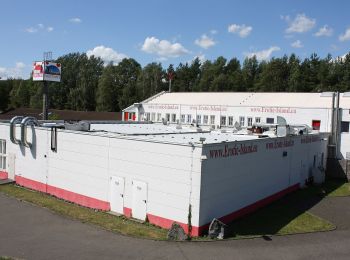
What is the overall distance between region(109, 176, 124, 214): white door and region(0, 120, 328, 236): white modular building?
45 mm

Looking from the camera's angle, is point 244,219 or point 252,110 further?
point 252,110

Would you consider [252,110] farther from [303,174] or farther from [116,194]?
[116,194]

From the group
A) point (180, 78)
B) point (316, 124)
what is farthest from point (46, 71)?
point (180, 78)

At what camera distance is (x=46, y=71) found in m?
42.4

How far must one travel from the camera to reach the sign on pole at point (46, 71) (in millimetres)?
42434

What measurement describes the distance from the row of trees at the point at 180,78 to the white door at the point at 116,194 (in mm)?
57933

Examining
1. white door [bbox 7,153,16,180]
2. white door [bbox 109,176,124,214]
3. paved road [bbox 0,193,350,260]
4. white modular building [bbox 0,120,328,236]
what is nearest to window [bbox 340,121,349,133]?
white modular building [bbox 0,120,328,236]

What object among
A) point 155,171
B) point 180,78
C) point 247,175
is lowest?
point 247,175

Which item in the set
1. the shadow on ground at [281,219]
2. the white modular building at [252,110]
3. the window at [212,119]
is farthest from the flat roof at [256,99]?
the shadow on ground at [281,219]

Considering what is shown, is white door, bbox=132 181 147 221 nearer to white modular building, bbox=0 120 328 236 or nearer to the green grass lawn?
white modular building, bbox=0 120 328 236

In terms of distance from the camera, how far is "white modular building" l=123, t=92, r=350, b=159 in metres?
31.2

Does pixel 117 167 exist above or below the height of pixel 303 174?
above

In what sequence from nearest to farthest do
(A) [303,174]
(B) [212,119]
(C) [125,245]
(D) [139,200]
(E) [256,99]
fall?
(C) [125,245] → (D) [139,200] → (A) [303,174] → (E) [256,99] → (B) [212,119]

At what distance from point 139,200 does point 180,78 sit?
7752cm
